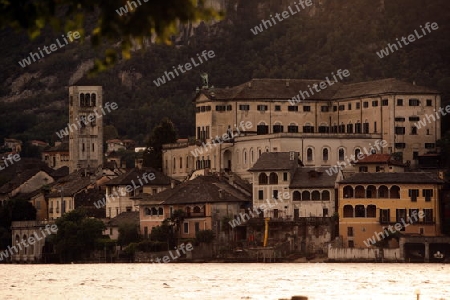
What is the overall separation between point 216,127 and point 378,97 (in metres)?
14.1

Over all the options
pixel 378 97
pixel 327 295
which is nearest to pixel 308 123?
pixel 378 97

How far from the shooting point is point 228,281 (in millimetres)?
78500

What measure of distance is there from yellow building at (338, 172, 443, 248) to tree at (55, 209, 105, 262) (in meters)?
20.3

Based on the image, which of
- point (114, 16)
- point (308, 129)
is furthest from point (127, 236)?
point (114, 16)

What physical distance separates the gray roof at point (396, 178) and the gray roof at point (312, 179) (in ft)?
9.68

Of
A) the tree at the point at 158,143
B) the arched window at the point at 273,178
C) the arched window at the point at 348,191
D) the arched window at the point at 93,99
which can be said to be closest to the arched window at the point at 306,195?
the arched window at the point at 273,178

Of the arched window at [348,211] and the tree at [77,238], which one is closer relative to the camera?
the arched window at [348,211]

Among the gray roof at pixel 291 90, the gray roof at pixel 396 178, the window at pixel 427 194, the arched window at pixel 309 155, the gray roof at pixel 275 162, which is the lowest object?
the window at pixel 427 194

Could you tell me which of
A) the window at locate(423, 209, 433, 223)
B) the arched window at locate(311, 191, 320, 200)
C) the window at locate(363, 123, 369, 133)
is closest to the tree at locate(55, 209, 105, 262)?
the arched window at locate(311, 191, 320, 200)

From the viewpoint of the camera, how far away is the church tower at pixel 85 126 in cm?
15988

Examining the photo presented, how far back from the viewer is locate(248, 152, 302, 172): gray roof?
115 m

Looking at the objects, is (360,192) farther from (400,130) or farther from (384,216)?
(400,130)

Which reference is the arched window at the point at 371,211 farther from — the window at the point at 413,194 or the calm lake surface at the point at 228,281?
the calm lake surface at the point at 228,281

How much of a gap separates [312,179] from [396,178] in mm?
7748
